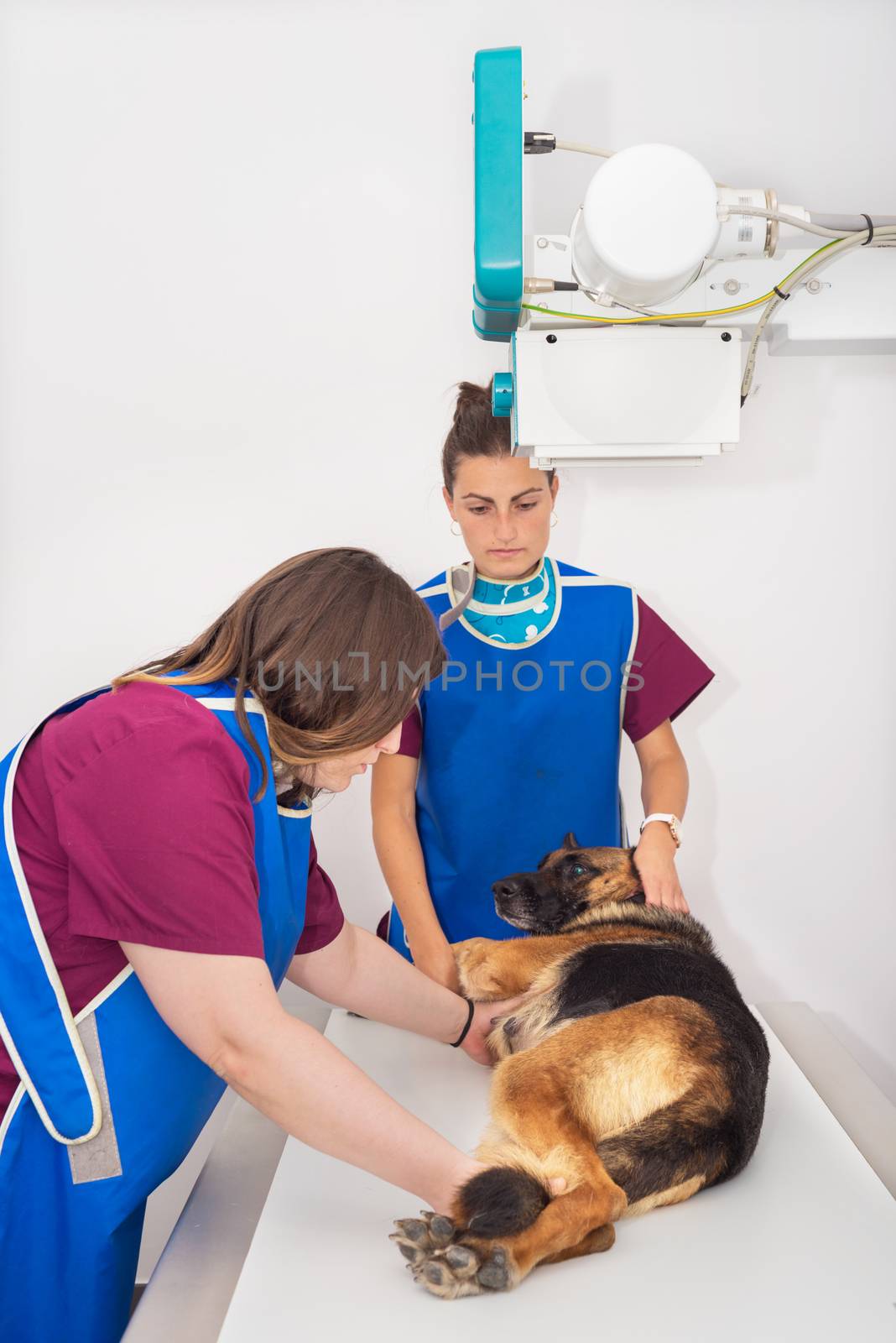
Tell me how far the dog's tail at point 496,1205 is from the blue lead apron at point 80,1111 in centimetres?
37

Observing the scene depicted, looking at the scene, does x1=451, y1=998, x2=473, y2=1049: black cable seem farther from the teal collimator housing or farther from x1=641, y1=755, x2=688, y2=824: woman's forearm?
the teal collimator housing

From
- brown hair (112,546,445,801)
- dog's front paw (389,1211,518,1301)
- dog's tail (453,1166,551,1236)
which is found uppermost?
brown hair (112,546,445,801)

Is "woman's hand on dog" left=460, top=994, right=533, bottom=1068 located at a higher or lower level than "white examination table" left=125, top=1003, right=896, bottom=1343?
lower

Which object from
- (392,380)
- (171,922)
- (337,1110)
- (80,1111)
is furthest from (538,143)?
(392,380)

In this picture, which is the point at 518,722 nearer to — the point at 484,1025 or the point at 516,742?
the point at 516,742

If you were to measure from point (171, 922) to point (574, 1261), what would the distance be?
21.0 inches

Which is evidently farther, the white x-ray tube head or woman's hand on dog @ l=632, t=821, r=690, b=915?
woman's hand on dog @ l=632, t=821, r=690, b=915

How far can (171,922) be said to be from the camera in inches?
40.7

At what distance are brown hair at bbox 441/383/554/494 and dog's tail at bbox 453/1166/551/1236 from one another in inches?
43.0

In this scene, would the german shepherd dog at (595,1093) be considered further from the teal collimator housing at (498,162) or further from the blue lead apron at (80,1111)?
the teal collimator housing at (498,162)

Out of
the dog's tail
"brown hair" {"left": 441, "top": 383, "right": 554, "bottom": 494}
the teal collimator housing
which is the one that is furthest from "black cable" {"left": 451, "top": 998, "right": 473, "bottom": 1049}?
the teal collimator housing

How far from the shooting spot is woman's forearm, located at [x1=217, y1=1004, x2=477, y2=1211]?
1032 millimetres

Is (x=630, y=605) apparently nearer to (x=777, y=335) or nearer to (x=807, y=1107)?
(x=777, y=335)

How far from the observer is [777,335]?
1.66 metres
